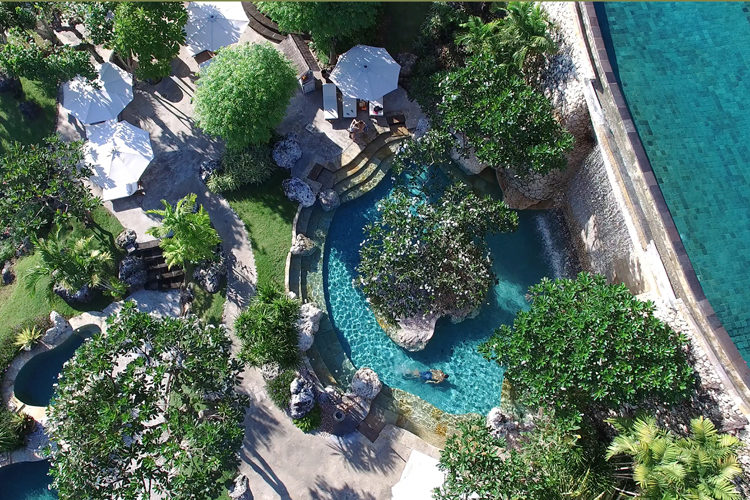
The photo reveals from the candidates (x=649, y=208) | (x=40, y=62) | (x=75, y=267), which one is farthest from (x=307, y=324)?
(x=40, y=62)

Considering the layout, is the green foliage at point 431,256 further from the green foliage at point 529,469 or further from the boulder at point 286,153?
the green foliage at point 529,469

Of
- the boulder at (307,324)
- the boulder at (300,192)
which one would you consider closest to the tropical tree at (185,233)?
the boulder at (300,192)

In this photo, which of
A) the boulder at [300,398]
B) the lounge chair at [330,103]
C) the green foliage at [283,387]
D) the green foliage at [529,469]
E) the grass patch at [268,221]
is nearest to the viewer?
the green foliage at [529,469]

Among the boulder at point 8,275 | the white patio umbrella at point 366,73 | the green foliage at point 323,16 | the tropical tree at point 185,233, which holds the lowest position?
the boulder at point 8,275

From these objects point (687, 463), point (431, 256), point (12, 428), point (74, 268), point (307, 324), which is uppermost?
point (431, 256)

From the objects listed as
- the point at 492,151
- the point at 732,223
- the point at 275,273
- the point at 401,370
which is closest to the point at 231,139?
the point at 275,273

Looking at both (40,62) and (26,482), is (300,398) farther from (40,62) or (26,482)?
(40,62)
